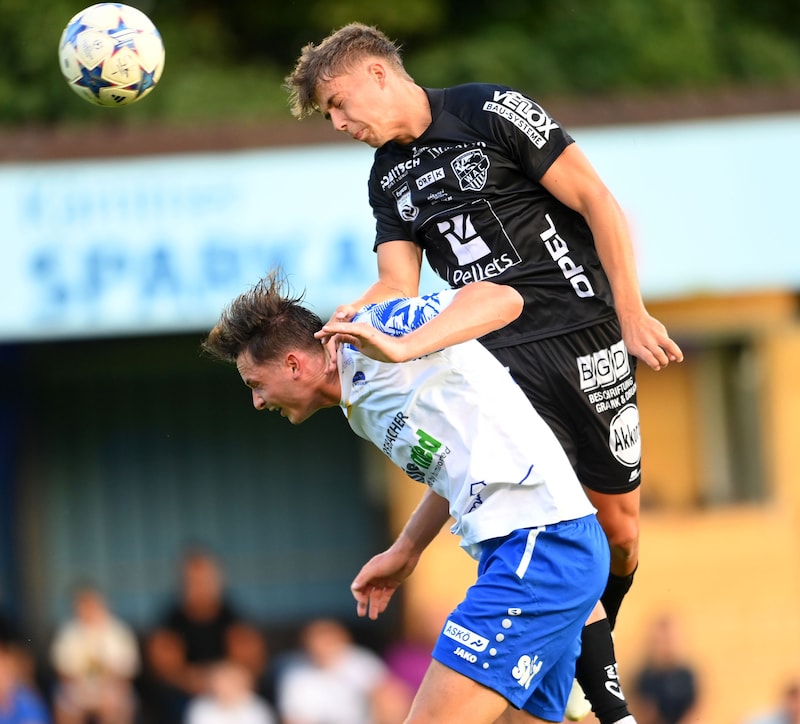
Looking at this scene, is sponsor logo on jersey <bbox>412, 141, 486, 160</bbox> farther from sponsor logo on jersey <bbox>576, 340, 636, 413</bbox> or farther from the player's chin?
the player's chin

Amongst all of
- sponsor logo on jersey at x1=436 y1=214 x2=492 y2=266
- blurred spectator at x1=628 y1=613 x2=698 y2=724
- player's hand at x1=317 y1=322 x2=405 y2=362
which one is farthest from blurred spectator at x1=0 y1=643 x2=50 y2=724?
player's hand at x1=317 y1=322 x2=405 y2=362

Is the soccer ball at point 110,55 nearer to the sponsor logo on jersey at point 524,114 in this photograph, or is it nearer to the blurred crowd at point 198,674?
the sponsor logo on jersey at point 524,114

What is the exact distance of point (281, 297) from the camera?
15.5 ft

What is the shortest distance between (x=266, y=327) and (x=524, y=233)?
1.11m

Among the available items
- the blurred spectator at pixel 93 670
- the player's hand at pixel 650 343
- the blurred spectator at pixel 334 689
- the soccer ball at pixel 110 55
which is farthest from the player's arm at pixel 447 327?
the blurred spectator at pixel 93 670

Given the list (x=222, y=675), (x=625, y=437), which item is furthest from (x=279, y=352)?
(x=222, y=675)

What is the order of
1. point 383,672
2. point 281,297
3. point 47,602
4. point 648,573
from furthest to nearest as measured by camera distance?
point 47,602 < point 648,573 < point 383,672 < point 281,297

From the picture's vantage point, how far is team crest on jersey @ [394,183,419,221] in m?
5.35

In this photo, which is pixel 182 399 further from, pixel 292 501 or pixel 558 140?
pixel 558 140

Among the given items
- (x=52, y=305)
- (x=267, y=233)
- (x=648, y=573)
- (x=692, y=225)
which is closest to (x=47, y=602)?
(x=52, y=305)

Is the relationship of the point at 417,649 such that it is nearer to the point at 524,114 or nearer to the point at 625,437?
the point at 625,437

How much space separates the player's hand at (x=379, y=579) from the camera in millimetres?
5020

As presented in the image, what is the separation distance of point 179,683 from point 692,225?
5081mm

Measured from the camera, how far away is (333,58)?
197 inches
